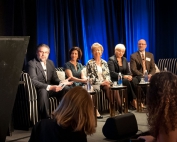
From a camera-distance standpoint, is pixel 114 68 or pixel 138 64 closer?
pixel 114 68

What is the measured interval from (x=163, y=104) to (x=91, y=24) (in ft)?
17.4

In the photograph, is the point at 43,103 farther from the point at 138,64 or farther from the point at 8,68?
the point at 138,64

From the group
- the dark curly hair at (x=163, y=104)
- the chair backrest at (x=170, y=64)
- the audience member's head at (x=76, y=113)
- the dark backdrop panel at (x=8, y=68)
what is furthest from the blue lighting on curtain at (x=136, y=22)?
the dark curly hair at (x=163, y=104)

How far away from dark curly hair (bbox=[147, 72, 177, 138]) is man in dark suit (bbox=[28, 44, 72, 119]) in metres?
2.80

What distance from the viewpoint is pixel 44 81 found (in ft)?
15.2

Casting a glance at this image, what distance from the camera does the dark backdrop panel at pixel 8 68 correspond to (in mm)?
2225

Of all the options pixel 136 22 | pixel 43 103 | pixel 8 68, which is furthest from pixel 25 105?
pixel 136 22

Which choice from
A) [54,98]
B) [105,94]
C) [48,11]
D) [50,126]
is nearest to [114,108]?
[105,94]

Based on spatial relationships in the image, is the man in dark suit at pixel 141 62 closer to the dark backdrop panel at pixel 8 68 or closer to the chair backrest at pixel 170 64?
the chair backrest at pixel 170 64

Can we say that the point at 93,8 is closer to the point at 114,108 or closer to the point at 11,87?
the point at 114,108

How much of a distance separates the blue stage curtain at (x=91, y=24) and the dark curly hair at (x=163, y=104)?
169 inches

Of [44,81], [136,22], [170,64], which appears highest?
[136,22]

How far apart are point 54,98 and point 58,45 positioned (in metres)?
1.79

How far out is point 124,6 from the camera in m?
7.20
